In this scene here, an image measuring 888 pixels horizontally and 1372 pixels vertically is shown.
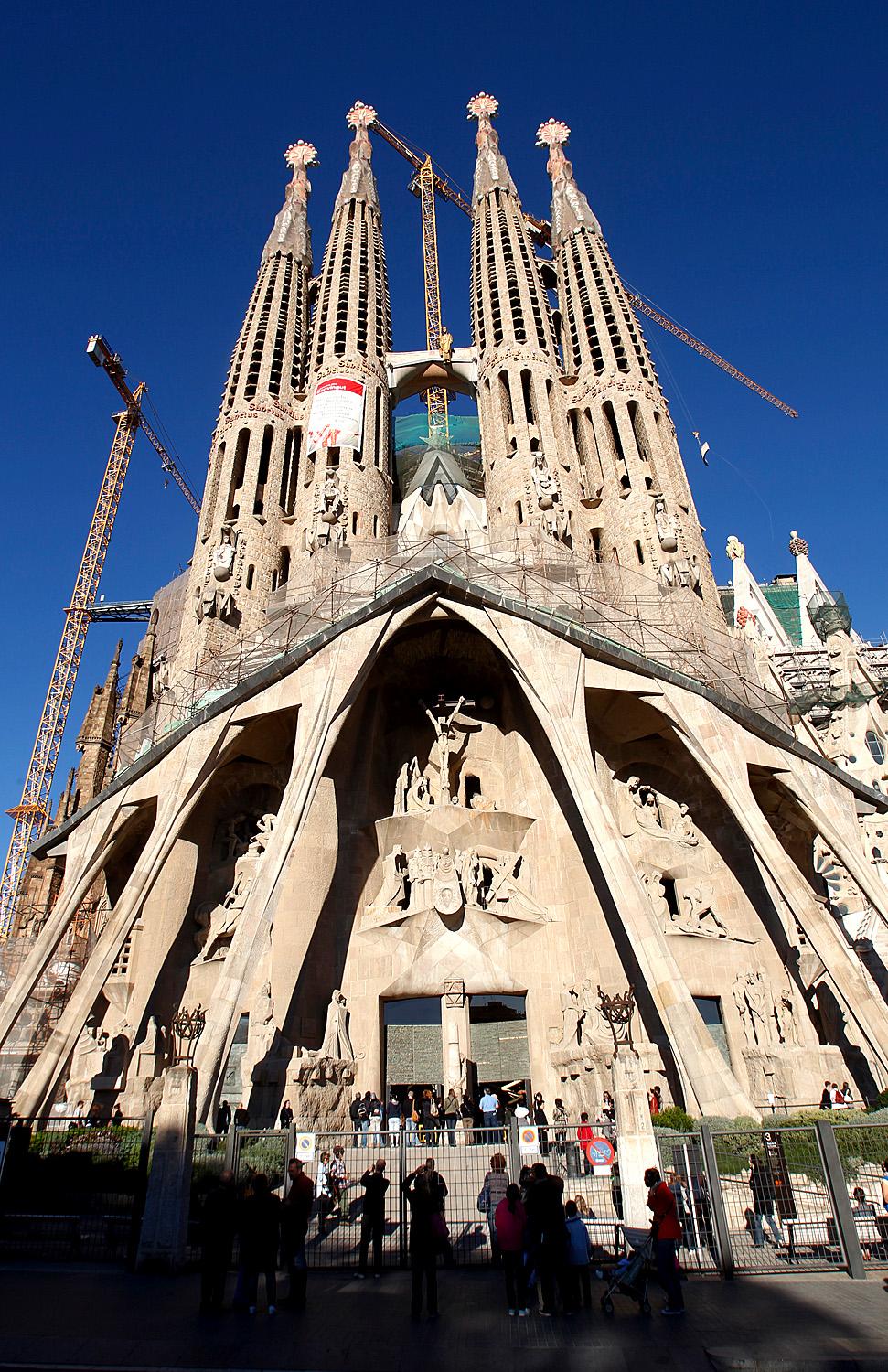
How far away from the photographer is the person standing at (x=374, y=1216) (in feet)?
24.6

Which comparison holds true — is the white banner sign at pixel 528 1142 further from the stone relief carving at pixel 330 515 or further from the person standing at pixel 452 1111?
the stone relief carving at pixel 330 515

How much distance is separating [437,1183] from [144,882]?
12.9 m

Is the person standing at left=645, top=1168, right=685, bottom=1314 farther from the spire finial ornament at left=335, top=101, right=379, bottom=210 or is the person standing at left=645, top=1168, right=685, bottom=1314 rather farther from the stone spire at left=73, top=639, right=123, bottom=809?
the spire finial ornament at left=335, top=101, right=379, bottom=210

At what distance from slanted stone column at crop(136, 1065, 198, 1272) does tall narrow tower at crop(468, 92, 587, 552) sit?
61.3 ft

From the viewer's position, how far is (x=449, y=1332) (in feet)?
18.7

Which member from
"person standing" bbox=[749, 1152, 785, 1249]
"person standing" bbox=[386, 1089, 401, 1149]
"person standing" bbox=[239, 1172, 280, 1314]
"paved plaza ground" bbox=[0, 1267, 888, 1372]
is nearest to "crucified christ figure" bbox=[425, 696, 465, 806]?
"person standing" bbox=[386, 1089, 401, 1149]

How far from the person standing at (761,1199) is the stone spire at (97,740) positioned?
89.9 feet

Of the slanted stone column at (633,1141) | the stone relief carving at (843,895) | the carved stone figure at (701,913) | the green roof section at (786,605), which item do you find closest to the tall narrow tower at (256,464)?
the carved stone figure at (701,913)

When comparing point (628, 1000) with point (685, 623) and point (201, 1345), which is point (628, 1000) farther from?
point (685, 623)

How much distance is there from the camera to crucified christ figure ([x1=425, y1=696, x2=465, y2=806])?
21.5 m

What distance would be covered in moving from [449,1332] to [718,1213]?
9.53ft

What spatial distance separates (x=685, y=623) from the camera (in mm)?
21219

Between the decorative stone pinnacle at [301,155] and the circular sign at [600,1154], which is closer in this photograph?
the circular sign at [600,1154]

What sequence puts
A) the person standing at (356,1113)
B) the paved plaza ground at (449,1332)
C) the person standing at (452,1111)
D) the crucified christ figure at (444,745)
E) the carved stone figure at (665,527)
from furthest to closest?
the carved stone figure at (665,527) → the crucified christ figure at (444,745) → the person standing at (452,1111) → the person standing at (356,1113) → the paved plaza ground at (449,1332)
